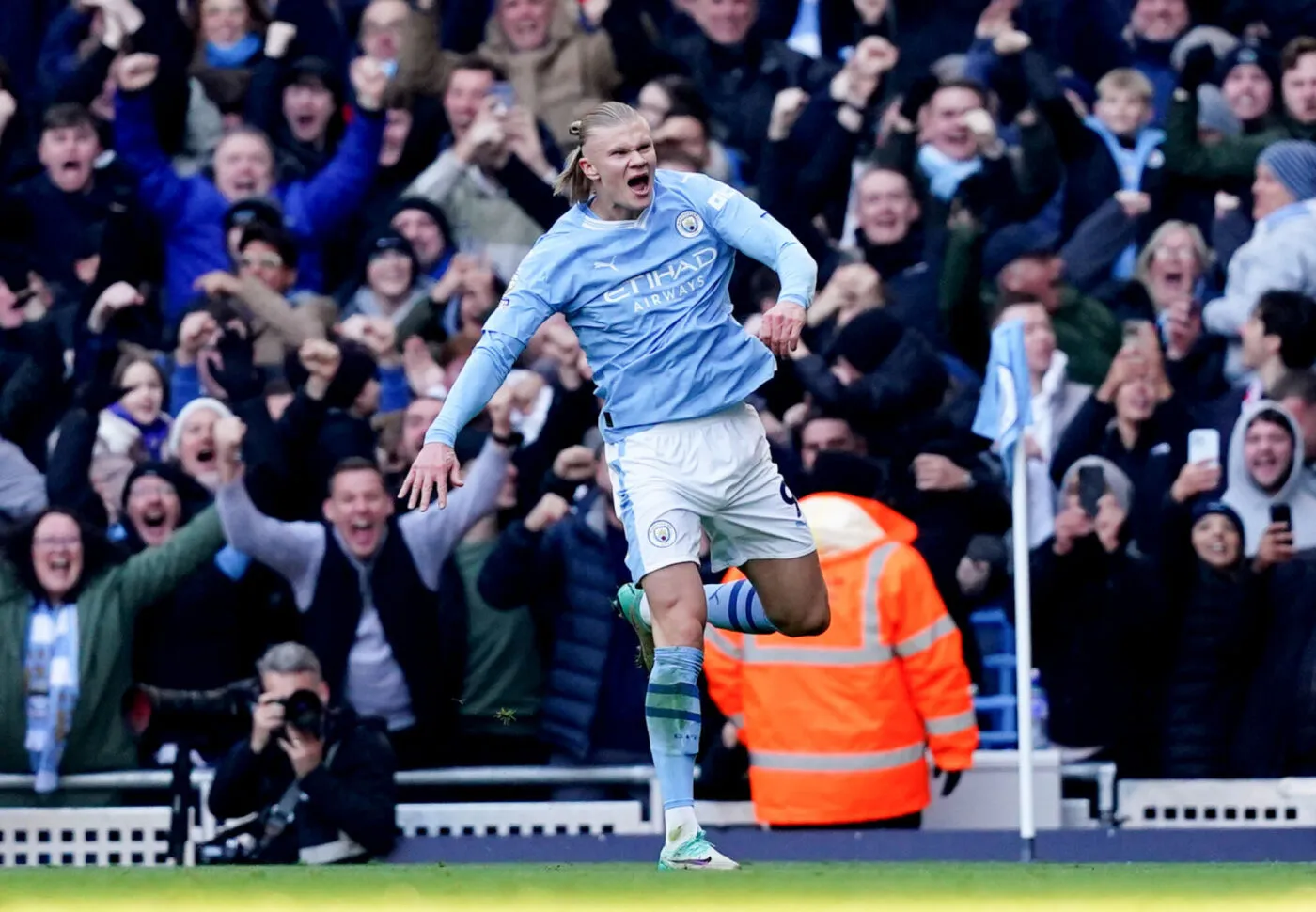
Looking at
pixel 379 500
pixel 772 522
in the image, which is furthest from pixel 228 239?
pixel 772 522

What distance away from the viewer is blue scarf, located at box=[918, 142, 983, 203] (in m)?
11.5

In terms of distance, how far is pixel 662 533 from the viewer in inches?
289

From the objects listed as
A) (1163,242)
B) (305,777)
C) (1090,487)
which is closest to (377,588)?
(305,777)

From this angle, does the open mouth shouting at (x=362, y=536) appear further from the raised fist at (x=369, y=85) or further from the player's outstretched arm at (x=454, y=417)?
the player's outstretched arm at (x=454, y=417)

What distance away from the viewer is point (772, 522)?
761 centimetres

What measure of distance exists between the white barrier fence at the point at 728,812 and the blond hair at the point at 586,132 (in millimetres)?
3025

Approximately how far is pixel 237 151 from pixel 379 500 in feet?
8.01

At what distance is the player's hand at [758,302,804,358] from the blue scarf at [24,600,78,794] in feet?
14.5

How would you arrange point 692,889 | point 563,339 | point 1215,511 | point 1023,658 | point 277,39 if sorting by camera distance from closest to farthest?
1. point 692,889
2. point 1023,658
3. point 1215,511
4. point 563,339
5. point 277,39

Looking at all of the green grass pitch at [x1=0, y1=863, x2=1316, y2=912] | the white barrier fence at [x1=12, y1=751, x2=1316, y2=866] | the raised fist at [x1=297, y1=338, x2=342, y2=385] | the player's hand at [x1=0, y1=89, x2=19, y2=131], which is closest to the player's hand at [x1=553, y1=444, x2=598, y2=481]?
the raised fist at [x1=297, y1=338, x2=342, y2=385]

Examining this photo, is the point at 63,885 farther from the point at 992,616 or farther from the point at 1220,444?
the point at 1220,444

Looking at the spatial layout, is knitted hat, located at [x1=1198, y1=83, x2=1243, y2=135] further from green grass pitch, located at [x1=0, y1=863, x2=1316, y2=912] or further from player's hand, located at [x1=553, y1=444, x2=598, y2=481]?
green grass pitch, located at [x1=0, y1=863, x2=1316, y2=912]

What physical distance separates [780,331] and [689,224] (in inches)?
28.1

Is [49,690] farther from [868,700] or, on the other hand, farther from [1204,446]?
[1204,446]
